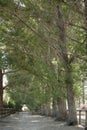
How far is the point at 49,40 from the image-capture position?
25797 mm

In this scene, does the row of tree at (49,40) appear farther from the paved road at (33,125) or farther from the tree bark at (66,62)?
the paved road at (33,125)

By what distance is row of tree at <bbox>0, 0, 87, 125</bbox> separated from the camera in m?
20.9

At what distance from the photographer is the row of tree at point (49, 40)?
20914mm

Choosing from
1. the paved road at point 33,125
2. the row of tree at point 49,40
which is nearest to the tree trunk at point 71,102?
the row of tree at point 49,40

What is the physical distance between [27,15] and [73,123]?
877 centimetres

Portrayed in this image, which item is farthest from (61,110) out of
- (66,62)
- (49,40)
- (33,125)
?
(49,40)

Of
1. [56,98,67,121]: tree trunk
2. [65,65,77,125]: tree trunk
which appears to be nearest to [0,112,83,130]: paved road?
[65,65,77,125]: tree trunk

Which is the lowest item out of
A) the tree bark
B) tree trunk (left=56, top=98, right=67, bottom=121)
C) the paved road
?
the paved road

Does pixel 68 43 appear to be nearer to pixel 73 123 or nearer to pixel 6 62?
pixel 73 123

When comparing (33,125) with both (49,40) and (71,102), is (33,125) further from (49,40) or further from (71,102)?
(49,40)

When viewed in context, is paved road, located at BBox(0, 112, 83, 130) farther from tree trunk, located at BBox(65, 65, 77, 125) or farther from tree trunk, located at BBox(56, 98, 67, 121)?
tree trunk, located at BBox(56, 98, 67, 121)

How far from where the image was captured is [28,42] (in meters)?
29.3

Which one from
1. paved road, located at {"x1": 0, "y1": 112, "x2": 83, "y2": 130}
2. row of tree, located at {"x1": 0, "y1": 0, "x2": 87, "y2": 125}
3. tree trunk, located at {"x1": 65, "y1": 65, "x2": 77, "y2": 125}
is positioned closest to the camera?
row of tree, located at {"x1": 0, "y1": 0, "x2": 87, "y2": 125}

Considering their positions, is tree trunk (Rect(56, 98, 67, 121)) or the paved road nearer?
the paved road
